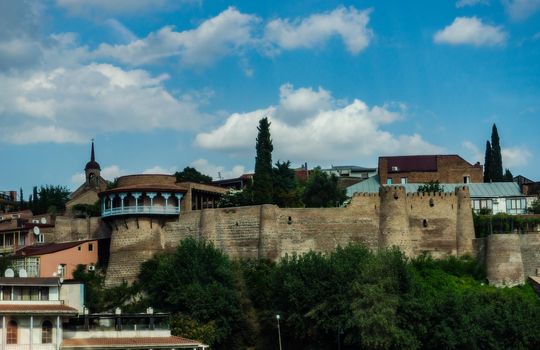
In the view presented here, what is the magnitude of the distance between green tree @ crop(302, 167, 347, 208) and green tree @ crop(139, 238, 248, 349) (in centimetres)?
1464

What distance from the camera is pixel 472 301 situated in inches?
2132

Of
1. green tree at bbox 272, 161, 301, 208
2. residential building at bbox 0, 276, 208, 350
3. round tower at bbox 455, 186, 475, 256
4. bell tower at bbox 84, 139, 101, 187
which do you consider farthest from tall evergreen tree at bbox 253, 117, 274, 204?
bell tower at bbox 84, 139, 101, 187

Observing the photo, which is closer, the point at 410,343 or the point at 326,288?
the point at 410,343

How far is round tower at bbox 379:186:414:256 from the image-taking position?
213ft

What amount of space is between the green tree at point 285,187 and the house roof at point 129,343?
23.6 metres

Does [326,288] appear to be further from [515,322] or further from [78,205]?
[78,205]

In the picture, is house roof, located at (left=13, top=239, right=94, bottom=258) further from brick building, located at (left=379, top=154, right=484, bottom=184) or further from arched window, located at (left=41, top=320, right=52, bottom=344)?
brick building, located at (left=379, top=154, right=484, bottom=184)

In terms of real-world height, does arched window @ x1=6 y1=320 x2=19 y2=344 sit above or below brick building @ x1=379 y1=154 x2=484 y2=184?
below

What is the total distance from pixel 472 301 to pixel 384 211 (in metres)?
12.5

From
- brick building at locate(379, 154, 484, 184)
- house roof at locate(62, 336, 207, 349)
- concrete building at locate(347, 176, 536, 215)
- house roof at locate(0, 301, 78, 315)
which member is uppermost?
brick building at locate(379, 154, 484, 184)

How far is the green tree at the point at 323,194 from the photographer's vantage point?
240 feet

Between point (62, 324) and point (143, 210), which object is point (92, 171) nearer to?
point (143, 210)

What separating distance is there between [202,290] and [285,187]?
22463 millimetres

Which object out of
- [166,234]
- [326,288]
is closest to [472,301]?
[326,288]
